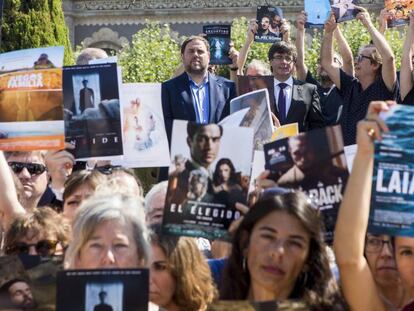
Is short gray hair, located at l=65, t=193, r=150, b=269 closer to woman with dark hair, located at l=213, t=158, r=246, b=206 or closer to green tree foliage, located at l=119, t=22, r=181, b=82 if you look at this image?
woman with dark hair, located at l=213, t=158, r=246, b=206

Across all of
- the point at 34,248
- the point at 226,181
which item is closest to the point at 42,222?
the point at 34,248

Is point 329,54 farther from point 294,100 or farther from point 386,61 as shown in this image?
point 386,61

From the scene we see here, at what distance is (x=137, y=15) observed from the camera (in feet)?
98.2

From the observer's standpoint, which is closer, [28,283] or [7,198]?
[28,283]

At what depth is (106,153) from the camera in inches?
190

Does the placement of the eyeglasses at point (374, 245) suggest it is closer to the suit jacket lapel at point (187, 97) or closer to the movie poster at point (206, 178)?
the movie poster at point (206, 178)

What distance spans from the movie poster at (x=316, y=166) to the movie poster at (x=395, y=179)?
0.22 meters

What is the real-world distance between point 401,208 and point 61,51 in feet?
6.53

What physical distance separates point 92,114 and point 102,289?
1.95 meters

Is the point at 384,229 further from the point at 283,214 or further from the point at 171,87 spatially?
the point at 171,87

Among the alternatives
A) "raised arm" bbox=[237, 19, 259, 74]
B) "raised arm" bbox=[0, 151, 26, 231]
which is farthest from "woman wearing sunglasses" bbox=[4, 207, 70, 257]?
"raised arm" bbox=[237, 19, 259, 74]

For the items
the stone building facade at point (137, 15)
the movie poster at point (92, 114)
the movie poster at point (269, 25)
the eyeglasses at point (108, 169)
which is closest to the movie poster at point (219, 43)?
the movie poster at point (269, 25)

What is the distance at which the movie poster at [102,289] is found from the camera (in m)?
2.94

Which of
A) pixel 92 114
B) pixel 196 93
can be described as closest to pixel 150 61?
pixel 196 93
